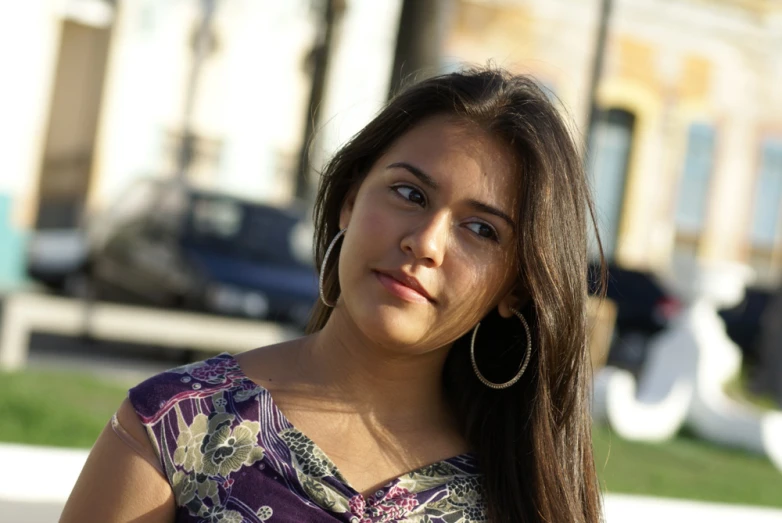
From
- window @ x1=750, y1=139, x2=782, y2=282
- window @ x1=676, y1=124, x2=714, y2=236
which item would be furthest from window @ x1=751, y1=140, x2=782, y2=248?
window @ x1=676, y1=124, x2=714, y2=236

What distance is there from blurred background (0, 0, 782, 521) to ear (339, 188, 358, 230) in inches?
150

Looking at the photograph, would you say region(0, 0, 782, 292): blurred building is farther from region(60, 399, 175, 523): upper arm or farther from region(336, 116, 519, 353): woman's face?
region(60, 399, 175, 523): upper arm

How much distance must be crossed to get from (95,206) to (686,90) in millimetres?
11251

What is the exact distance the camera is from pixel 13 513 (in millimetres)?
3318

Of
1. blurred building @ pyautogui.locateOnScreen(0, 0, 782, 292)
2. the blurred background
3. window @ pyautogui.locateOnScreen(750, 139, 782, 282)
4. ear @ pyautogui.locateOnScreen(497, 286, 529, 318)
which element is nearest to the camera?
ear @ pyautogui.locateOnScreen(497, 286, 529, 318)

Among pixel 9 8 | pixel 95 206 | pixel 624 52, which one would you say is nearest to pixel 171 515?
pixel 9 8

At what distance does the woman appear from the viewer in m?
2.21

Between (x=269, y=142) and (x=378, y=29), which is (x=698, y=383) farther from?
(x=269, y=142)

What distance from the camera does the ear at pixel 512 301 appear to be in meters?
2.48

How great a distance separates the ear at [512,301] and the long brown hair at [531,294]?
0.12 ft

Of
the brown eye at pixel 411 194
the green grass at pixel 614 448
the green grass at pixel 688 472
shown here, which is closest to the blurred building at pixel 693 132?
the green grass at pixel 688 472

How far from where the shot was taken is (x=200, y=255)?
11305 millimetres

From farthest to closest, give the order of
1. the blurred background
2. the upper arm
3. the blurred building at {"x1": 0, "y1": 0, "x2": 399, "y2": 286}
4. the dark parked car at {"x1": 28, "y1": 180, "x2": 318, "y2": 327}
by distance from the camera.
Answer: the blurred building at {"x1": 0, "y1": 0, "x2": 399, "y2": 286} < the dark parked car at {"x1": 28, "y1": 180, "x2": 318, "y2": 327} < the blurred background < the upper arm

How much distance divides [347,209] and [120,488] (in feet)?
2.25
